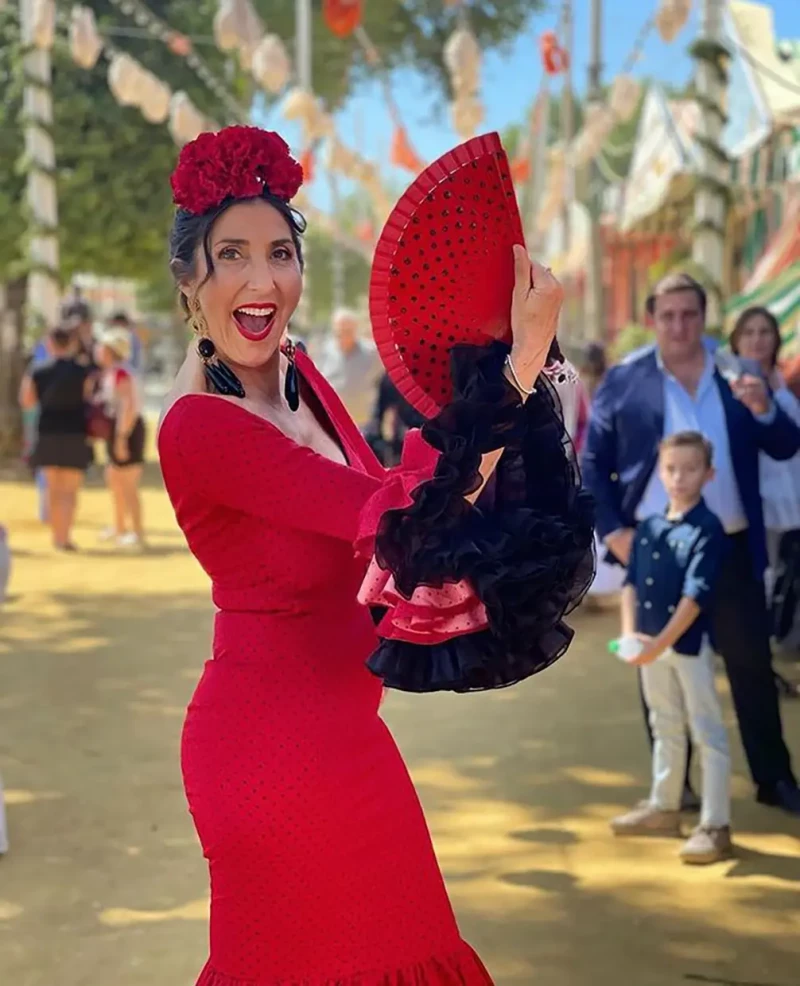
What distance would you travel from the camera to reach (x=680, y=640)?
183 inches

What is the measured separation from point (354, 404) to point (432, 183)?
10.8m

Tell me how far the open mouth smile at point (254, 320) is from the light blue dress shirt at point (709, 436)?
2801mm

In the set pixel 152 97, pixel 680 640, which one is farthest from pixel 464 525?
pixel 152 97

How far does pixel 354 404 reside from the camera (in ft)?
41.7

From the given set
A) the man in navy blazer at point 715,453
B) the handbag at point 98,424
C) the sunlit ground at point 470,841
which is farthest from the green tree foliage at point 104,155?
the man in navy blazer at point 715,453

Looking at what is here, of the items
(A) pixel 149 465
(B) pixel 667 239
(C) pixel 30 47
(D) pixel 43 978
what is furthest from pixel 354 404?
(B) pixel 667 239

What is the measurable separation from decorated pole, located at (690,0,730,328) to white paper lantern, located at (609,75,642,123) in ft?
12.1

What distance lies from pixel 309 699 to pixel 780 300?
8543 millimetres

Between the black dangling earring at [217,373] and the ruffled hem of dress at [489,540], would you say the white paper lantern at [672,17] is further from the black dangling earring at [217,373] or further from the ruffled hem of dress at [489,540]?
the ruffled hem of dress at [489,540]

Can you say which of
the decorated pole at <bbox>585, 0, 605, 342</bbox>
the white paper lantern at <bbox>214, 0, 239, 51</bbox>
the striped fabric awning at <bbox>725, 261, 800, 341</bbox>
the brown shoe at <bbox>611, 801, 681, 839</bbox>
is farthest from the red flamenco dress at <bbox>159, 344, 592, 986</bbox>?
the decorated pole at <bbox>585, 0, 605, 342</bbox>

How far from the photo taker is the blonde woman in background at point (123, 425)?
1148 cm

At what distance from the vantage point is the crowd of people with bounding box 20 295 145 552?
11484 mm

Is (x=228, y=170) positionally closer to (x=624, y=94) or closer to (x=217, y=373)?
(x=217, y=373)

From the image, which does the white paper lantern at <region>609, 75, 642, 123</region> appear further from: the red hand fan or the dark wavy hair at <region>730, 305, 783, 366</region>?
the red hand fan
